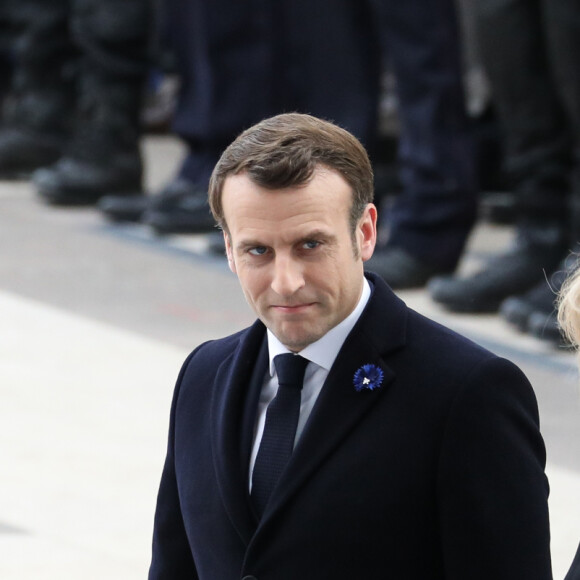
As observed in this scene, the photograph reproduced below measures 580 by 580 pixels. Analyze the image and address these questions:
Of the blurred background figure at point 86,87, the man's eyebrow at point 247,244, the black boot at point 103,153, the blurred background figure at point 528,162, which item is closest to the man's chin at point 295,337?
the man's eyebrow at point 247,244

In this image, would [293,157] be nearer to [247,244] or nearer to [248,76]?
[247,244]

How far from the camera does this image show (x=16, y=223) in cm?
750

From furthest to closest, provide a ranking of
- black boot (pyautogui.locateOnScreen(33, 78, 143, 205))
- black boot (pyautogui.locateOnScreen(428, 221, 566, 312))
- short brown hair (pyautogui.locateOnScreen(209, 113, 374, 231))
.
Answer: black boot (pyautogui.locateOnScreen(33, 78, 143, 205)), black boot (pyautogui.locateOnScreen(428, 221, 566, 312)), short brown hair (pyautogui.locateOnScreen(209, 113, 374, 231))

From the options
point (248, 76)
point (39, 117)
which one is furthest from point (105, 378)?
point (39, 117)

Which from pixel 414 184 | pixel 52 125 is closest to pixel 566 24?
pixel 414 184

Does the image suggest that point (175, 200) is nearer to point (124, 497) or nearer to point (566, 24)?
point (566, 24)

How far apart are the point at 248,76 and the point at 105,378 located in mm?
2492

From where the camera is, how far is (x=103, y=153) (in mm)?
7895

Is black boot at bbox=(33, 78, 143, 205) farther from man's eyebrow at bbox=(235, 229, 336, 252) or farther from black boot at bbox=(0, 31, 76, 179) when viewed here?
man's eyebrow at bbox=(235, 229, 336, 252)

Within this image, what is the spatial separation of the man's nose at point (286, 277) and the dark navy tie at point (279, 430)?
0.40 ft

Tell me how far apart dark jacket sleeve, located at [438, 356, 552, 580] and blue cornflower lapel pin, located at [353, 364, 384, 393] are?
103 mm

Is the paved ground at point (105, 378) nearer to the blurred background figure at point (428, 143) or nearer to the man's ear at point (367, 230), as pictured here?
A: the blurred background figure at point (428, 143)

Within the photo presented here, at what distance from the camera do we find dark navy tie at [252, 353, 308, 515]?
73.7 inches

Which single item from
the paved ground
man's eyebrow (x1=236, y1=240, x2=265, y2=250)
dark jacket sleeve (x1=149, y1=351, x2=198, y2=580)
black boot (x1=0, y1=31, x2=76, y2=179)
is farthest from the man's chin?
black boot (x1=0, y1=31, x2=76, y2=179)
